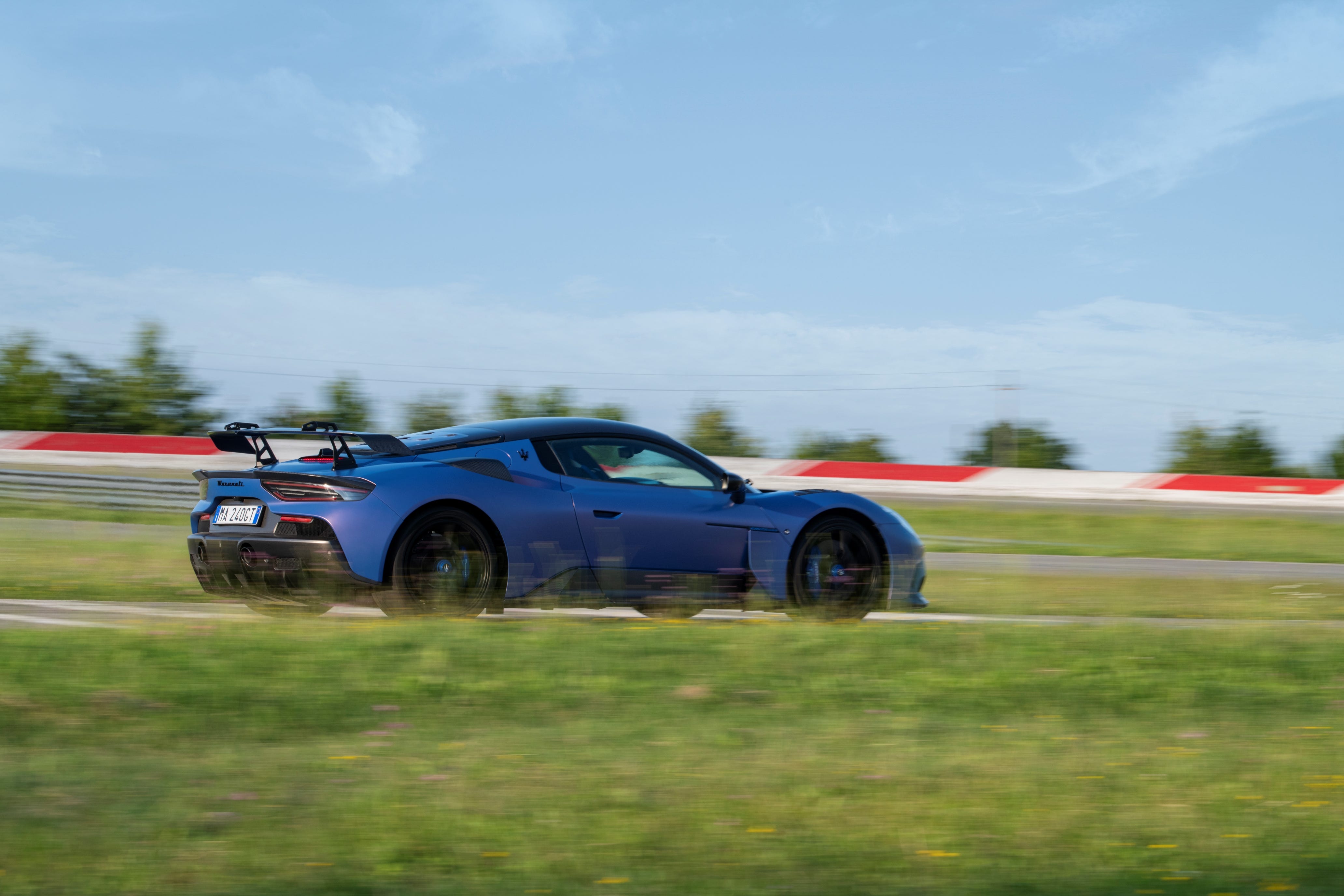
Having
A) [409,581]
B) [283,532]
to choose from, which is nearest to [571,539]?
[409,581]


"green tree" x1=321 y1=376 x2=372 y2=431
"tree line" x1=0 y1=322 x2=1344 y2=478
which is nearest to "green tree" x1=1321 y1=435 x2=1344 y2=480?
"tree line" x1=0 y1=322 x2=1344 y2=478

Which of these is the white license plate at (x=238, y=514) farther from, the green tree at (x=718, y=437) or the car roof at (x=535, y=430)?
the green tree at (x=718, y=437)

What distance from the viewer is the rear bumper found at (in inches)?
272

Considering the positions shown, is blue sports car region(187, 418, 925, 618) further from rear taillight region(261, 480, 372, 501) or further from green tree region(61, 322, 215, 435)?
green tree region(61, 322, 215, 435)

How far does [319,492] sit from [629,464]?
72.9 inches

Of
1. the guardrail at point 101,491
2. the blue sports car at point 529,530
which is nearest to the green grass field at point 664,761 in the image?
the blue sports car at point 529,530

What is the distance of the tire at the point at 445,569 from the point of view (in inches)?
277

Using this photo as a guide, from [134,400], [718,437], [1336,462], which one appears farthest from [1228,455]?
[134,400]

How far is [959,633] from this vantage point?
282 inches

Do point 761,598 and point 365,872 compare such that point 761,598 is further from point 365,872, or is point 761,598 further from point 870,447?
point 870,447

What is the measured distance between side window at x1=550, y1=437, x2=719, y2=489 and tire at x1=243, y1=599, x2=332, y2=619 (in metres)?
1.62

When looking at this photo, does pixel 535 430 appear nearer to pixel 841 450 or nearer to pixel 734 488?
pixel 734 488

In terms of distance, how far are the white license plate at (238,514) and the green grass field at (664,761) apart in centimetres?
74

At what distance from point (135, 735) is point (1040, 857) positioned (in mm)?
3253
